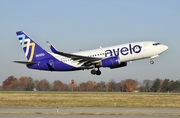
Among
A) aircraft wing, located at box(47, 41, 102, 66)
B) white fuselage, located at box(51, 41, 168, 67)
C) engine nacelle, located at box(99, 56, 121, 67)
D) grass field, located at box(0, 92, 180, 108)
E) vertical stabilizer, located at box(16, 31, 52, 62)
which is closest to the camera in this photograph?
grass field, located at box(0, 92, 180, 108)

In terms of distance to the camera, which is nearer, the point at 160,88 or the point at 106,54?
the point at 106,54

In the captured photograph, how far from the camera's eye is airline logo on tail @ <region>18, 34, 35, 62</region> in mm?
59219

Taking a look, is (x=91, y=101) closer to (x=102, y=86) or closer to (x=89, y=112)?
(x=89, y=112)

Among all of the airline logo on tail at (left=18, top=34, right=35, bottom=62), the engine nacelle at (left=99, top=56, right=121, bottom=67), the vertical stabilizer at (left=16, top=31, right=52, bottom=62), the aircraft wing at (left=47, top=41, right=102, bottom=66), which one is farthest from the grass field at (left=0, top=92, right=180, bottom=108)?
the airline logo on tail at (left=18, top=34, right=35, bottom=62)

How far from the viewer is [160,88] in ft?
335

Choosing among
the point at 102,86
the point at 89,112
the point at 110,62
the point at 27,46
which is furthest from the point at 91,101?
the point at 102,86

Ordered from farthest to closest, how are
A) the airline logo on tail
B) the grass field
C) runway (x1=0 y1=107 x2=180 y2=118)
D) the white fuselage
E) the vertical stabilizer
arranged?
the airline logo on tail
the vertical stabilizer
the white fuselage
the grass field
runway (x1=0 y1=107 x2=180 y2=118)

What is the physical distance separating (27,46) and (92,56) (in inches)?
498

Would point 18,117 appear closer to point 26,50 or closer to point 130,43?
point 130,43

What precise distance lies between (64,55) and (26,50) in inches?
397

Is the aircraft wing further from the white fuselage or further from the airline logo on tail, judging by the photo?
the airline logo on tail

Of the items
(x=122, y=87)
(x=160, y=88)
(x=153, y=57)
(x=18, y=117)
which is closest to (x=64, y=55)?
(x=153, y=57)

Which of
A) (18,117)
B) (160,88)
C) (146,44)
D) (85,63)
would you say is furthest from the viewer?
(160,88)

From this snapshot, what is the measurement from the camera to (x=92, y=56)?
5328 cm
